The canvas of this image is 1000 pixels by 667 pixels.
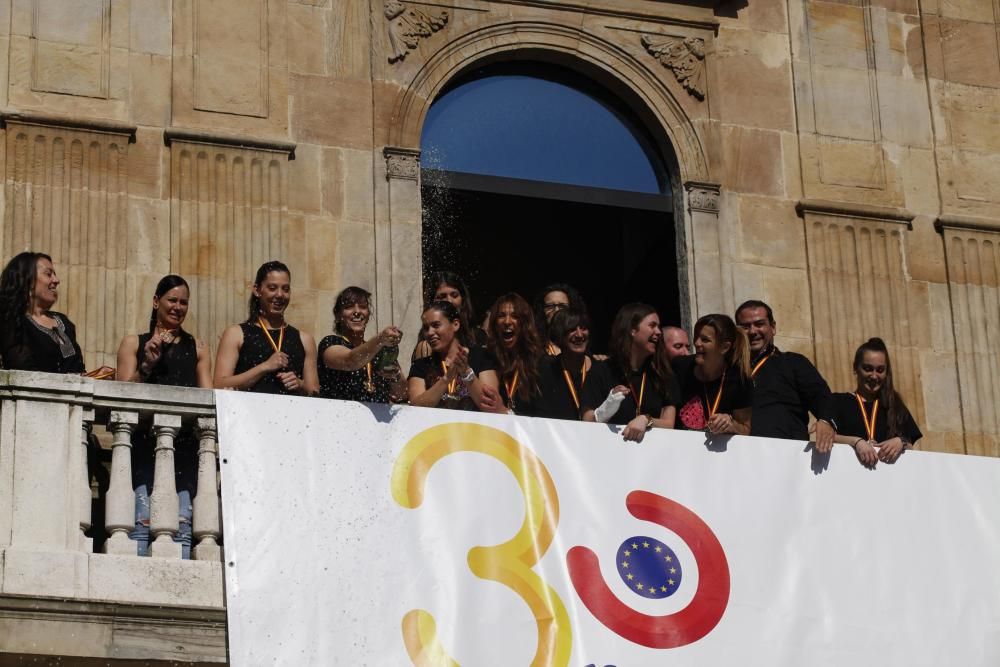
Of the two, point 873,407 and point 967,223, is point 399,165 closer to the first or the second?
point 873,407

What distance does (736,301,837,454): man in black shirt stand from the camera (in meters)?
14.6

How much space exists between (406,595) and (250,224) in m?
4.68

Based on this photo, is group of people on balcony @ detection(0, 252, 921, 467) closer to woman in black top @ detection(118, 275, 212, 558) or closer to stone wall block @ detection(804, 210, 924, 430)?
woman in black top @ detection(118, 275, 212, 558)

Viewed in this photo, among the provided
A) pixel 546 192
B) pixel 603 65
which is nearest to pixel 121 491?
pixel 546 192

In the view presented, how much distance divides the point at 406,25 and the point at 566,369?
4391 millimetres

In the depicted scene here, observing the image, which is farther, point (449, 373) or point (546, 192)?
point (546, 192)

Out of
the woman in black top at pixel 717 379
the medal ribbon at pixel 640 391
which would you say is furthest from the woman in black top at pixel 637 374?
the woman in black top at pixel 717 379

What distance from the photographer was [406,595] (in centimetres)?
1286

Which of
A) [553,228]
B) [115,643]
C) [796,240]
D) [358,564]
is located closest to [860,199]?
[796,240]

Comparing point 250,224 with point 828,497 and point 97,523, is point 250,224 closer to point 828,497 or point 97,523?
point 97,523

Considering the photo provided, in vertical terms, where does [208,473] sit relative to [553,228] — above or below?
below

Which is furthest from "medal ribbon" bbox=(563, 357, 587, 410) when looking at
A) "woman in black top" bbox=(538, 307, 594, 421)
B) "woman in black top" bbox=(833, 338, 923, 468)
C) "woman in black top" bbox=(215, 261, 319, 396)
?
"woman in black top" bbox=(833, 338, 923, 468)

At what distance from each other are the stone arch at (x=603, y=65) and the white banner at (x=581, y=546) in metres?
4.41

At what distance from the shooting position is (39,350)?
13.2 metres
